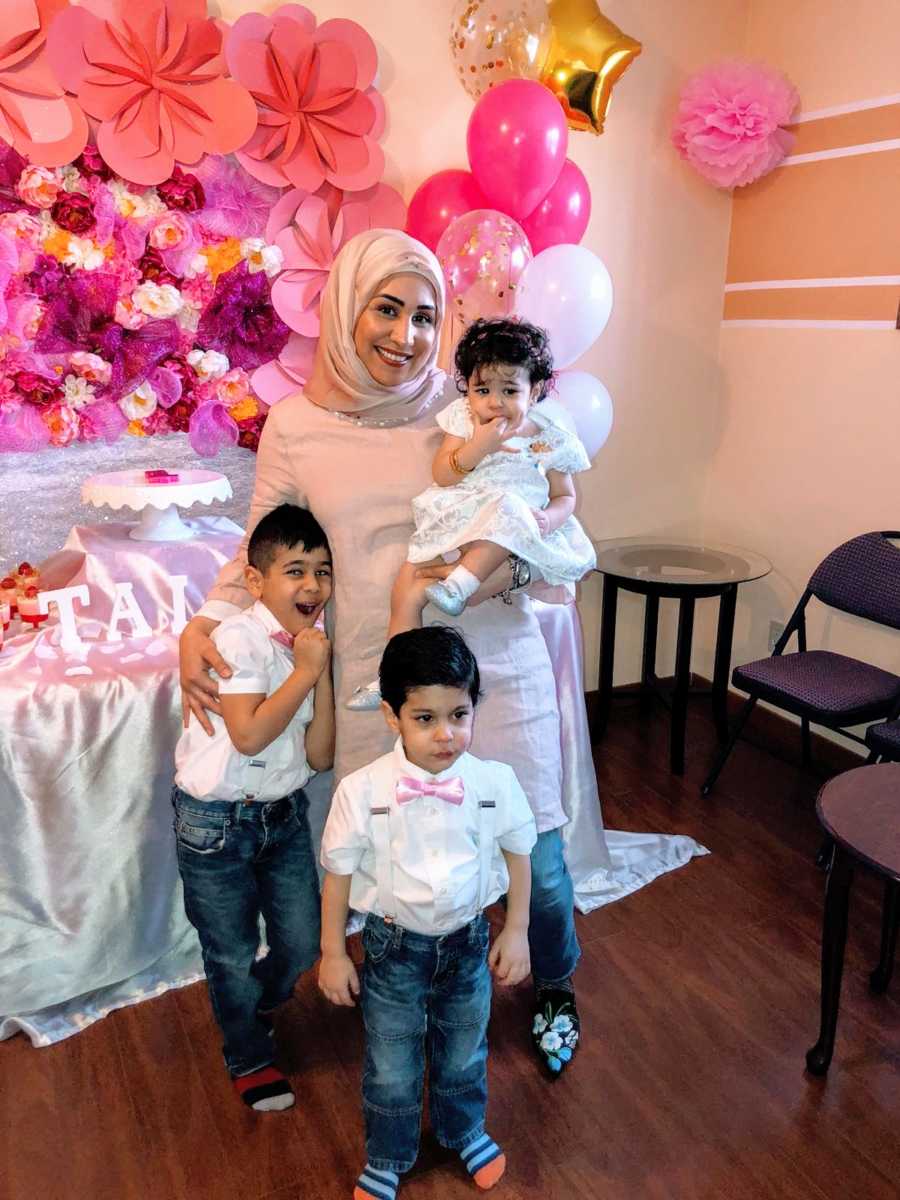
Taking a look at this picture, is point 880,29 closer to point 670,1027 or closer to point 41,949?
point 670,1027

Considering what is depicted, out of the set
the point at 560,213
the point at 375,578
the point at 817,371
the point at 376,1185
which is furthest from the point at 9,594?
the point at 817,371

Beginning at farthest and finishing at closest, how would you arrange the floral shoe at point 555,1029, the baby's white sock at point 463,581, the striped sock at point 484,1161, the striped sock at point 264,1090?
the floral shoe at point 555,1029, the striped sock at point 264,1090, the striped sock at point 484,1161, the baby's white sock at point 463,581

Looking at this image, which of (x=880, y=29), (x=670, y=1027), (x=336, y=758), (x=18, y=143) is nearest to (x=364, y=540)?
(x=336, y=758)

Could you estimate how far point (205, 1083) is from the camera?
1948mm

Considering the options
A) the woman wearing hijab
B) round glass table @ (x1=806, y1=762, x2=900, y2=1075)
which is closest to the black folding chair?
round glass table @ (x1=806, y1=762, x2=900, y2=1075)

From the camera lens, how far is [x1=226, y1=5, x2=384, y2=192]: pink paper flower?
8.16 ft

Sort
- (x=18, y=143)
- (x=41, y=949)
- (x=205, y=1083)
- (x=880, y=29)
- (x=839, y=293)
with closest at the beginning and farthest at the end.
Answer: (x=205, y=1083)
(x=41, y=949)
(x=18, y=143)
(x=880, y=29)
(x=839, y=293)

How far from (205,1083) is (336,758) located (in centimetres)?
78

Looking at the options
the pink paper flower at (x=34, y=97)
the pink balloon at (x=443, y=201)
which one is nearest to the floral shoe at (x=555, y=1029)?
the pink balloon at (x=443, y=201)

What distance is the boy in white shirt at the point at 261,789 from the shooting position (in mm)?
1660

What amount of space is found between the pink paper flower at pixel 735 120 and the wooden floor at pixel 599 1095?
248 cm

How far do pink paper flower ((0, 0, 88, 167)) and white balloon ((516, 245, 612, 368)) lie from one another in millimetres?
1224

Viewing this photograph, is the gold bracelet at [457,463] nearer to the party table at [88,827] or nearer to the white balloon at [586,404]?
the party table at [88,827]

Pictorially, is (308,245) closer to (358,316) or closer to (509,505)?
(358,316)
